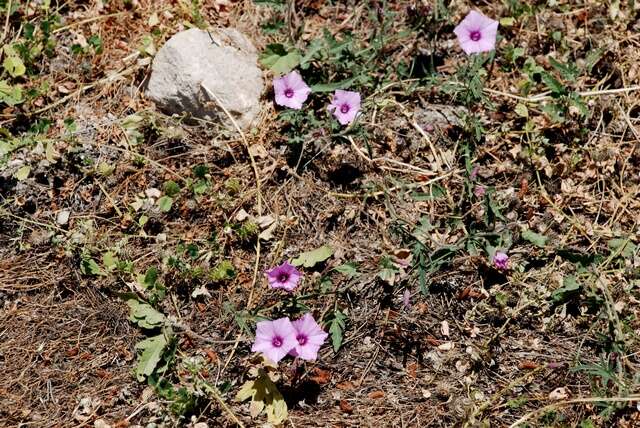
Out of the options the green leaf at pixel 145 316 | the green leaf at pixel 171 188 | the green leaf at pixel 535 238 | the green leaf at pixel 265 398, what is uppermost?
the green leaf at pixel 171 188

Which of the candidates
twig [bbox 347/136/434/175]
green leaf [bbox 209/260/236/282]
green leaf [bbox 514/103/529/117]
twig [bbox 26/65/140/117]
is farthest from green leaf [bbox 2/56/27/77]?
green leaf [bbox 514/103/529/117]

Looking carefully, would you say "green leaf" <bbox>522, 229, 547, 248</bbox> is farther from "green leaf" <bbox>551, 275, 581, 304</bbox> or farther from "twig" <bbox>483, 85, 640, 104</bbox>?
"twig" <bbox>483, 85, 640, 104</bbox>

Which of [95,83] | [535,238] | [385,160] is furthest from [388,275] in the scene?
[95,83]

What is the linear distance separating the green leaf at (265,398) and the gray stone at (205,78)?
1112 millimetres

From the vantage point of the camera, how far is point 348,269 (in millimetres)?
2895

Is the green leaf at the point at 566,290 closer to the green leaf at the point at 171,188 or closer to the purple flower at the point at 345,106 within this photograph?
the purple flower at the point at 345,106

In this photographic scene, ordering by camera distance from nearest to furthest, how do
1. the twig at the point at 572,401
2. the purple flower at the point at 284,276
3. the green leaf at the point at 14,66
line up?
the twig at the point at 572,401
the purple flower at the point at 284,276
the green leaf at the point at 14,66

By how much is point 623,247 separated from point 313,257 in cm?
128

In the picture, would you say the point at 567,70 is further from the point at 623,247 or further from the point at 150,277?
the point at 150,277

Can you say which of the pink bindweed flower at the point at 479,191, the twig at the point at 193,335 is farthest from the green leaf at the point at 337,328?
the pink bindweed flower at the point at 479,191

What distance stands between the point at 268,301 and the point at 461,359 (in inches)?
32.5

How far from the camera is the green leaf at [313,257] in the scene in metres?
2.94

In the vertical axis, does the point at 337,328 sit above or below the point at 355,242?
below

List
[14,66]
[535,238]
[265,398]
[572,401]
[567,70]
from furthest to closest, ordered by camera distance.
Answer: [14,66] < [567,70] < [535,238] < [265,398] < [572,401]
